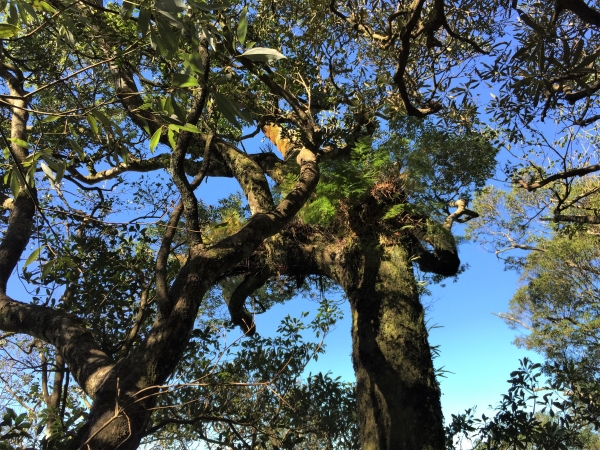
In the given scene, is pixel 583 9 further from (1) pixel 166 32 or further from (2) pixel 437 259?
(2) pixel 437 259

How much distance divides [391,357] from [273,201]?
234cm

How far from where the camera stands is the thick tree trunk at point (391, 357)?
340 cm

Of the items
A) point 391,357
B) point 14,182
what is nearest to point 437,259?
point 391,357

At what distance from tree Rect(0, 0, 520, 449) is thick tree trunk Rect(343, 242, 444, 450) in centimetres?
1

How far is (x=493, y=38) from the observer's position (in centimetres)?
503

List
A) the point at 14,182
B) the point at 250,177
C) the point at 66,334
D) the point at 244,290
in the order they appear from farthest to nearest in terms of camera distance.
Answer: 1. the point at 244,290
2. the point at 250,177
3. the point at 66,334
4. the point at 14,182

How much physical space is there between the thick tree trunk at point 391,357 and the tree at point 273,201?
0.01 m

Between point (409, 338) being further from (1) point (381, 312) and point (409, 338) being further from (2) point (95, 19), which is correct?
(2) point (95, 19)

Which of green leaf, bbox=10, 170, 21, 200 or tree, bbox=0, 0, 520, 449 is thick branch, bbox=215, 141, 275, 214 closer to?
tree, bbox=0, 0, 520, 449

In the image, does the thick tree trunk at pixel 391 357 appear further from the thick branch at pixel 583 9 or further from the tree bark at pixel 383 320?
the thick branch at pixel 583 9

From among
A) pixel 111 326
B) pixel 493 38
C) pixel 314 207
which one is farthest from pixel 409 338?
pixel 493 38

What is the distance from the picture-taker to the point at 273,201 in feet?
16.7

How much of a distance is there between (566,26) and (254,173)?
158 inches

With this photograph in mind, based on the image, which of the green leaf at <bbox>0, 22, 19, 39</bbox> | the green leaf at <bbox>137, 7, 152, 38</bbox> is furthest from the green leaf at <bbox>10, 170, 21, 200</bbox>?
the green leaf at <bbox>137, 7, 152, 38</bbox>
